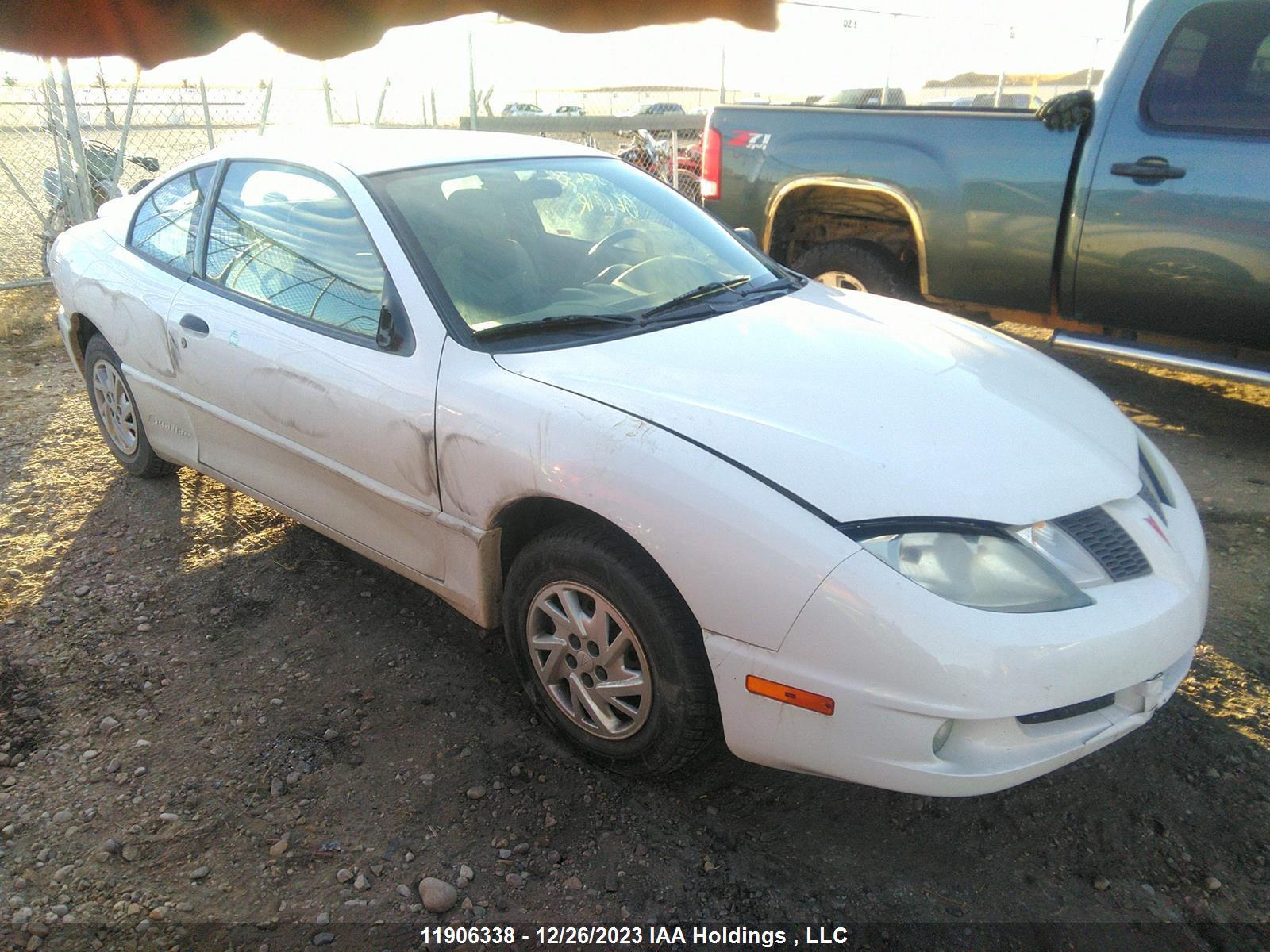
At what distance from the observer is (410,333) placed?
2.61 meters

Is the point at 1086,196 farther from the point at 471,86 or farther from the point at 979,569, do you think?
the point at 471,86

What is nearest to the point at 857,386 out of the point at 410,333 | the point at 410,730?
the point at 410,333

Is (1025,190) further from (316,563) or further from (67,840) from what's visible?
(67,840)

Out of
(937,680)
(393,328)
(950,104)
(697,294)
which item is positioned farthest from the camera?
(950,104)

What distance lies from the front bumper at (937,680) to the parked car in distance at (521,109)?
1275 mm

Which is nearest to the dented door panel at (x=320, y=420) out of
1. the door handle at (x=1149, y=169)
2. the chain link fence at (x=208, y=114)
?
the chain link fence at (x=208, y=114)

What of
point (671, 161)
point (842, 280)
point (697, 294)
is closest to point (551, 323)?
point (697, 294)

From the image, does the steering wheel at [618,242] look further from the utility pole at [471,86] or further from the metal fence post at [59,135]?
the utility pole at [471,86]

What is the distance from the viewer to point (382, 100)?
762mm

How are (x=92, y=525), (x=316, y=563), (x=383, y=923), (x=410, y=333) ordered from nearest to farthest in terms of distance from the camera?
(x=383, y=923), (x=410, y=333), (x=316, y=563), (x=92, y=525)

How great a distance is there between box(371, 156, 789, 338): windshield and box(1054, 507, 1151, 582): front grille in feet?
3.98

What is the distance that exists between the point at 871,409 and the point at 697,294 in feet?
2.95

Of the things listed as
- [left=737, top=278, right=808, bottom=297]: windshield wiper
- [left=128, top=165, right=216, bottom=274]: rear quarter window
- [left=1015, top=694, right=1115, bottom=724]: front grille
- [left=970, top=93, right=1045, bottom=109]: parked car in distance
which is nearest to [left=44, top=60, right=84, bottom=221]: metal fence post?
[left=1015, top=694, right=1115, bottom=724]: front grille

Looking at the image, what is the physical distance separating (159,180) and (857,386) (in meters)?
3.11
